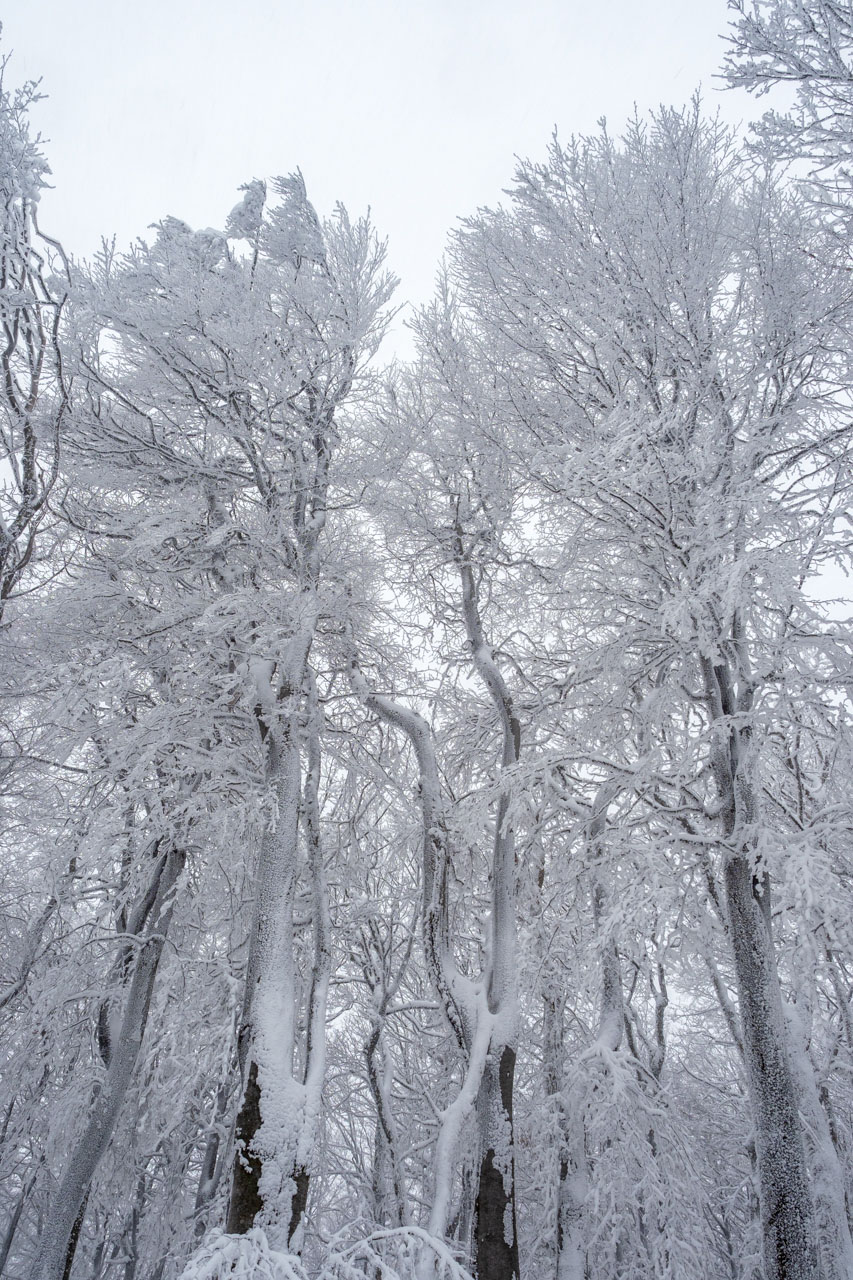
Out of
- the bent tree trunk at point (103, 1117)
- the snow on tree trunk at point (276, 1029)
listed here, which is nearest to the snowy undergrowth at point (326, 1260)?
the snow on tree trunk at point (276, 1029)

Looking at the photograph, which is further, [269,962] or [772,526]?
[269,962]

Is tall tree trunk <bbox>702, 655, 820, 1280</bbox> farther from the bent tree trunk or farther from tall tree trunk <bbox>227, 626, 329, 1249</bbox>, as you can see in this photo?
the bent tree trunk

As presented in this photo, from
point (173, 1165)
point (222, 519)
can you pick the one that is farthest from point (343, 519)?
point (173, 1165)

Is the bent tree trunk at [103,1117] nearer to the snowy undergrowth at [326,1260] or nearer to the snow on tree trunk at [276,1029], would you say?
the snow on tree trunk at [276,1029]

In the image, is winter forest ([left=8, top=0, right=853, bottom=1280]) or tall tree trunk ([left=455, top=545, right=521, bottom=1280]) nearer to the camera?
winter forest ([left=8, top=0, right=853, bottom=1280])

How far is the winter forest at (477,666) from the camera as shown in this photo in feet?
16.1

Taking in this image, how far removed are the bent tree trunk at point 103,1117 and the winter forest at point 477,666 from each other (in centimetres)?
4

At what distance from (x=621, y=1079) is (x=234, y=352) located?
696 centimetres

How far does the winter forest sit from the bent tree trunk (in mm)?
39

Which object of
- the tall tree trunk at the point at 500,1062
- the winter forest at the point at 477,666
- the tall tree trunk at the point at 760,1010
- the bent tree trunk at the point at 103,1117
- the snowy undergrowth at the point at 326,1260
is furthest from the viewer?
the bent tree trunk at the point at 103,1117

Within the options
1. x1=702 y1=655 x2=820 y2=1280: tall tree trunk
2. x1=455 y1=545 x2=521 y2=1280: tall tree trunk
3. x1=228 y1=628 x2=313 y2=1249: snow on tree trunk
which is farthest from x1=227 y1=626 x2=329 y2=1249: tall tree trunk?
x1=702 y1=655 x2=820 y2=1280: tall tree trunk

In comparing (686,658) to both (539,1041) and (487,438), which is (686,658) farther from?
(539,1041)

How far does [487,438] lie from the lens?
7551 millimetres

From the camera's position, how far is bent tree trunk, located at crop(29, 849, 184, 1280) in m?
7.08
